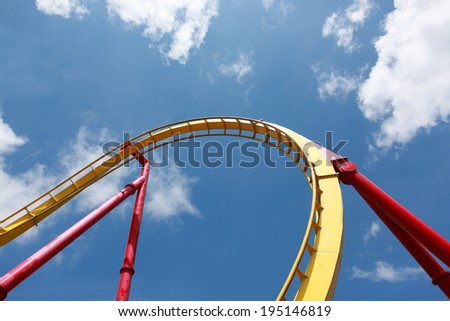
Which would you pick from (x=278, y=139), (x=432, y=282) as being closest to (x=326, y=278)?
(x=432, y=282)

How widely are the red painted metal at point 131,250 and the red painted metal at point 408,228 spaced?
518 centimetres

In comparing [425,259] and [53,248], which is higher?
[53,248]

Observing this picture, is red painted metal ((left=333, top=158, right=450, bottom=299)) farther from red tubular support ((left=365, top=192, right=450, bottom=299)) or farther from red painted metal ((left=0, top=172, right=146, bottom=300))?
red painted metal ((left=0, top=172, right=146, bottom=300))

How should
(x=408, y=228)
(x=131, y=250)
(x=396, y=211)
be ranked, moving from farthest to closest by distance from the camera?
(x=131, y=250) → (x=396, y=211) → (x=408, y=228)

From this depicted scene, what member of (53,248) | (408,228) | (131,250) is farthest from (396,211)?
(53,248)

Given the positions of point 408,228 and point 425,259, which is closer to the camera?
point 408,228

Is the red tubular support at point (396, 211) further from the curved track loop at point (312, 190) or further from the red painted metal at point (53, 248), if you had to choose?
the red painted metal at point (53, 248)

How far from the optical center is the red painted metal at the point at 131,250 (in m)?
6.66

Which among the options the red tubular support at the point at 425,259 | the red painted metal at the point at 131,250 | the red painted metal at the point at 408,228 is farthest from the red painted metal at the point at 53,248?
the red tubular support at the point at 425,259

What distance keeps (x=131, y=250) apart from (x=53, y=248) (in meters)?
1.81

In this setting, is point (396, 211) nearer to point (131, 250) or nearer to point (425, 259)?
point (425, 259)

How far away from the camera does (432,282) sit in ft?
22.4

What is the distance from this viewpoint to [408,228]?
6.32 meters
